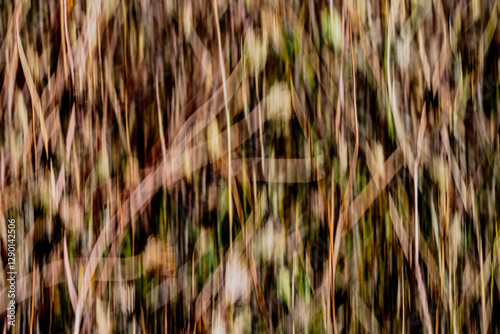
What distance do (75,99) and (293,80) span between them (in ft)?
1.04

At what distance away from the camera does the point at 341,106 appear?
564 millimetres

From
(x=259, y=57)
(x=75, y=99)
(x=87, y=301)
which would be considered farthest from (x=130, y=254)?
(x=259, y=57)

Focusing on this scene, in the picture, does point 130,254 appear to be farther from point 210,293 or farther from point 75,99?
point 75,99

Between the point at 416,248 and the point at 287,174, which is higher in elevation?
the point at 287,174

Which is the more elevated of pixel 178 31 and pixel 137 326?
pixel 178 31

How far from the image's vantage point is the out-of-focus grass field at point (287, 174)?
1.85 ft

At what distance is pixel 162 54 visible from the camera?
567 millimetres

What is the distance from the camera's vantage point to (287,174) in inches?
22.2

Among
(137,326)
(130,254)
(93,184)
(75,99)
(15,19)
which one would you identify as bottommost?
(137,326)

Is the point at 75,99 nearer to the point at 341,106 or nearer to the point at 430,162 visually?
the point at 341,106

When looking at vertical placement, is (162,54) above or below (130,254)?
above

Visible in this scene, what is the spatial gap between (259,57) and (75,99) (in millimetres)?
275

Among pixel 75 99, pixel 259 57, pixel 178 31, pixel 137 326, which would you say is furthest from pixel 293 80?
pixel 137 326

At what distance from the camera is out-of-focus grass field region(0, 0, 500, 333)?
22.1 inches
